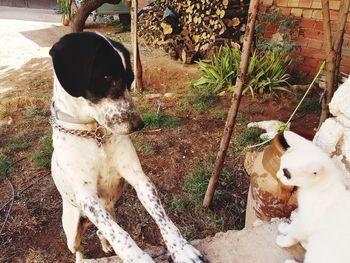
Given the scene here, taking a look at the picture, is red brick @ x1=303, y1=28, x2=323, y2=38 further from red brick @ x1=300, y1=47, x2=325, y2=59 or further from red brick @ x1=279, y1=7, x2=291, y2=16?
red brick @ x1=279, y1=7, x2=291, y2=16

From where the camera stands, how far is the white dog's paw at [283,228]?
78.6 inches

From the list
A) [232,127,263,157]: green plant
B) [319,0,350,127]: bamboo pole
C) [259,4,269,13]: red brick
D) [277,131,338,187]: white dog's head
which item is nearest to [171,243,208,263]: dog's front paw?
[277,131,338,187]: white dog's head

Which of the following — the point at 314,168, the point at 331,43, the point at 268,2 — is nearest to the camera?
the point at 314,168

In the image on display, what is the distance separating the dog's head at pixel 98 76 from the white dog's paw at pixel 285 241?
3.37 ft

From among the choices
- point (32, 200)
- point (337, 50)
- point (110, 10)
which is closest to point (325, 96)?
point (337, 50)

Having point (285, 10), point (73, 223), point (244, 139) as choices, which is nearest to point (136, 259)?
point (73, 223)

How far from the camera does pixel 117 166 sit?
6.73 ft

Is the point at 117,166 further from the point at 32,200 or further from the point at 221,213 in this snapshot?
the point at 32,200

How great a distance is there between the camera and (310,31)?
18.1 ft

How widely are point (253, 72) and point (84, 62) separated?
4.08 m

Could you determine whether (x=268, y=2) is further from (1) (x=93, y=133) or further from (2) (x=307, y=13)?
(1) (x=93, y=133)

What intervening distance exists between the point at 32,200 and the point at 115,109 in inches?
81.4

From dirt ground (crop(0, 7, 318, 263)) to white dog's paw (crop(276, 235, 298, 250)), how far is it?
1008 mm

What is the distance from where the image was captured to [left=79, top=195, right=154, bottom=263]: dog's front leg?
1.70 meters
